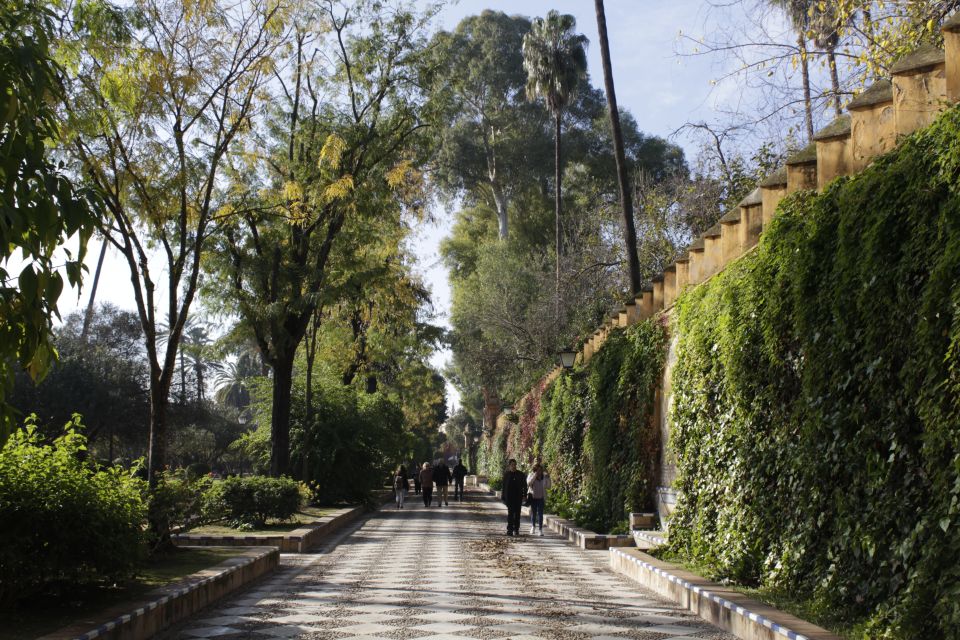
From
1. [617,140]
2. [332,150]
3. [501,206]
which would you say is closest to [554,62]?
[617,140]

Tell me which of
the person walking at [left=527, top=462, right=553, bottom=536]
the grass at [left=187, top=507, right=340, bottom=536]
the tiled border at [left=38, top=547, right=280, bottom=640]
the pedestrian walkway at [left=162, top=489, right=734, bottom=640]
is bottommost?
the pedestrian walkway at [left=162, top=489, right=734, bottom=640]

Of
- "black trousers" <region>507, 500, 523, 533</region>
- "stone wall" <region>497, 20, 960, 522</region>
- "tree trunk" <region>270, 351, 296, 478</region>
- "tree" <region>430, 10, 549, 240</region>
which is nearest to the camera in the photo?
"stone wall" <region>497, 20, 960, 522</region>

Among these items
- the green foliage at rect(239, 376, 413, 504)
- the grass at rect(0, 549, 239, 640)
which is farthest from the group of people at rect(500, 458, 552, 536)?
the grass at rect(0, 549, 239, 640)

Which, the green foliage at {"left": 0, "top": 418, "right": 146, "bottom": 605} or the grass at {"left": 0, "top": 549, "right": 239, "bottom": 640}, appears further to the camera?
the green foliage at {"left": 0, "top": 418, "right": 146, "bottom": 605}

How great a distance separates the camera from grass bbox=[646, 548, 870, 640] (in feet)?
22.1

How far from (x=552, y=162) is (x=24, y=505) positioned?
44346 millimetres

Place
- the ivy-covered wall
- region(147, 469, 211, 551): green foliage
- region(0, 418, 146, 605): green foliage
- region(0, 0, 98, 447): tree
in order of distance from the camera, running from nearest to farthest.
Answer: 1. region(0, 0, 98, 447): tree
2. region(0, 418, 146, 605): green foliage
3. region(147, 469, 211, 551): green foliage
4. the ivy-covered wall

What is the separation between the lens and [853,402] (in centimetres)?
754

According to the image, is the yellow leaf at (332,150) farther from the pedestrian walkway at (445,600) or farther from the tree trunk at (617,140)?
the tree trunk at (617,140)

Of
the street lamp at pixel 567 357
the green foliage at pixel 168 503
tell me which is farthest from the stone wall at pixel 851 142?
the green foliage at pixel 168 503

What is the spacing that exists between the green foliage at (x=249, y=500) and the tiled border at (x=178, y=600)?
4711 mm

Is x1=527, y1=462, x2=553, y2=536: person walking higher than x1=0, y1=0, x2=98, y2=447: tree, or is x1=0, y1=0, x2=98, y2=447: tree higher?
x1=0, y1=0, x2=98, y2=447: tree

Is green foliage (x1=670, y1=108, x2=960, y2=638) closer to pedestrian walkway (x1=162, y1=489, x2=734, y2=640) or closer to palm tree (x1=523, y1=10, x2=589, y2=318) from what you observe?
pedestrian walkway (x1=162, y1=489, x2=734, y2=640)

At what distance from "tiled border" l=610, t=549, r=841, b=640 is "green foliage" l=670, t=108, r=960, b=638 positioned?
437 millimetres
